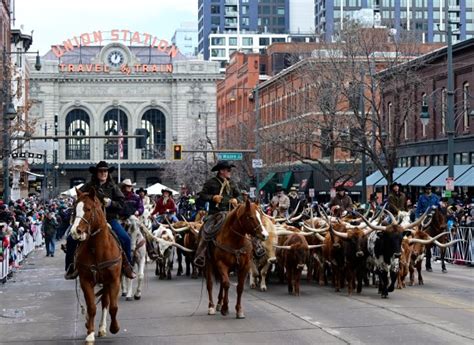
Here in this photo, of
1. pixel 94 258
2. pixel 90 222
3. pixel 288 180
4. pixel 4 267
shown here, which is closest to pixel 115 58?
pixel 288 180

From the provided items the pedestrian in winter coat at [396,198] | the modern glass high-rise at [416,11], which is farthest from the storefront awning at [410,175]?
the modern glass high-rise at [416,11]

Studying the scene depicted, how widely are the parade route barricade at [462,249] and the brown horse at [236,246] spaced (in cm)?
1335

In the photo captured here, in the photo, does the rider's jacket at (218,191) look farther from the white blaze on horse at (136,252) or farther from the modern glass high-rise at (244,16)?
the modern glass high-rise at (244,16)

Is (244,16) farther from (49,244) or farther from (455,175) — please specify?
(49,244)

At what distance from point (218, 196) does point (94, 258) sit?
3.51 metres

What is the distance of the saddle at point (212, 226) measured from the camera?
51.5 ft

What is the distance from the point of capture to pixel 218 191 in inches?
650

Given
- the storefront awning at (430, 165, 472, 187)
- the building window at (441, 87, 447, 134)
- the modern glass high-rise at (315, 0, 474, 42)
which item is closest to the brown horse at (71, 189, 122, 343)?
the storefront awning at (430, 165, 472, 187)

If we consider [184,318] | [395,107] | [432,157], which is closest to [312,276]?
[184,318]

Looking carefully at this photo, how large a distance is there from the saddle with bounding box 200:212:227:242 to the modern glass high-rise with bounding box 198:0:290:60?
171 meters

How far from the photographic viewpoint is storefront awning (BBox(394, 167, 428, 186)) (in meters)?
53.8

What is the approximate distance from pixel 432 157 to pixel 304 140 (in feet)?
34.8

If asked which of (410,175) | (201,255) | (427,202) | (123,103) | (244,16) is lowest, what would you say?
(201,255)

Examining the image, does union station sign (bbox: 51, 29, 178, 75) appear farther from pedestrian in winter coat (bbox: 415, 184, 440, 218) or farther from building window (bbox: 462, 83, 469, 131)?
pedestrian in winter coat (bbox: 415, 184, 440, 218)
